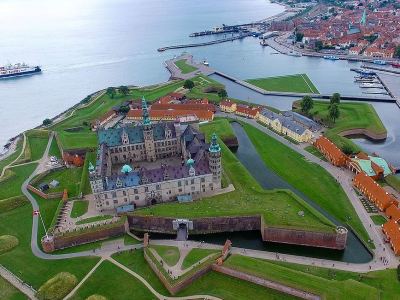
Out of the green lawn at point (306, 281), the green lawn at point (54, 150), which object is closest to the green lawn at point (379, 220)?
the green lawn at point (306, 281)

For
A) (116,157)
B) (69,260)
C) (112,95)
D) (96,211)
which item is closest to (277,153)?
(116,157)

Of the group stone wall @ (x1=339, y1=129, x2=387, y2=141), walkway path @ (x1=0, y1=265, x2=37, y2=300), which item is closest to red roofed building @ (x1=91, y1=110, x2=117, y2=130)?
walkway path @ (x1=0, y1=265, x2=37, y2=300)

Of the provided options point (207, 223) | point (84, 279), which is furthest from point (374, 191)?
point (84, 279)

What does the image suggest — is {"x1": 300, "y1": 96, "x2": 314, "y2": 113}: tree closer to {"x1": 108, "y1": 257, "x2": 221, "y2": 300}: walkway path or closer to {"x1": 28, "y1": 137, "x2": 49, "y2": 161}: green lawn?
{"x1": 108, "y1": 257, "x2": 221, "y2": 300}: walkway path

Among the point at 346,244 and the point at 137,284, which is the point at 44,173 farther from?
the point at 346,244

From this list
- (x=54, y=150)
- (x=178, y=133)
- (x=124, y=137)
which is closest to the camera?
(x=124, y=137)

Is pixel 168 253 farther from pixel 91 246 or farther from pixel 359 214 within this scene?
pixel 359 214
